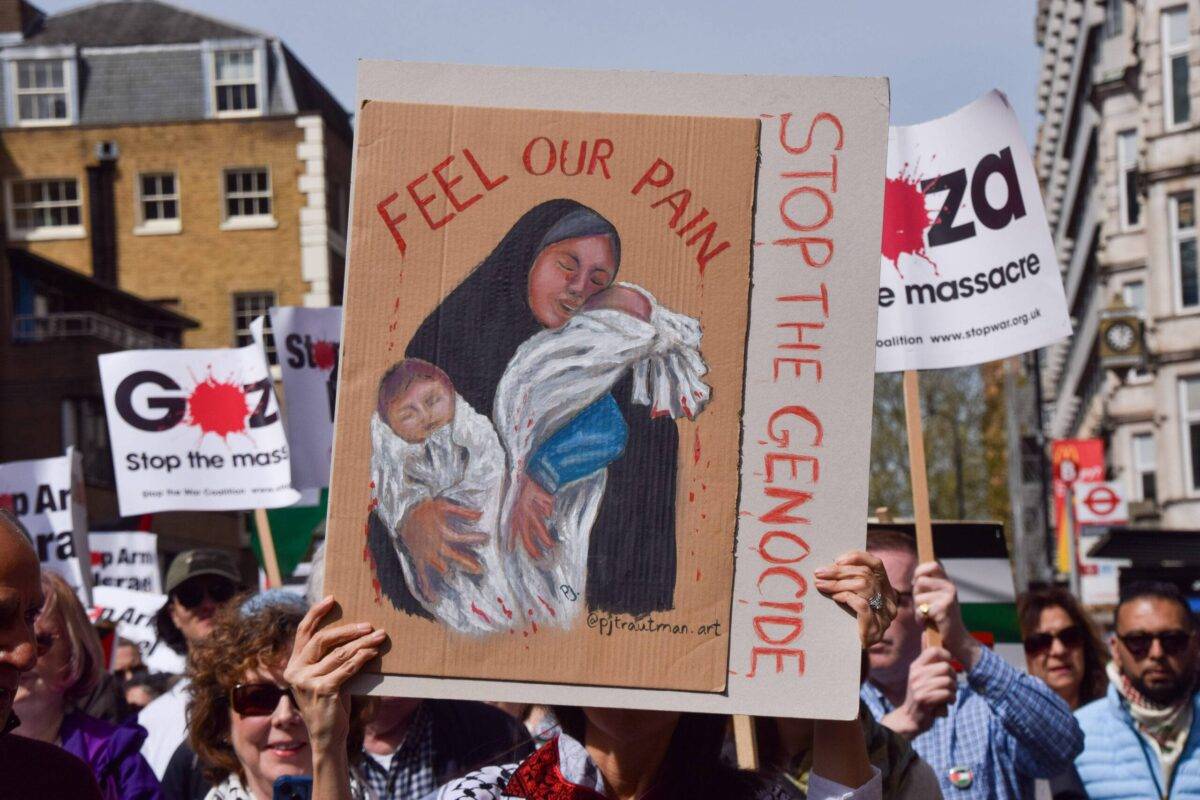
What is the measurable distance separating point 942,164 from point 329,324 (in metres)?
5.17

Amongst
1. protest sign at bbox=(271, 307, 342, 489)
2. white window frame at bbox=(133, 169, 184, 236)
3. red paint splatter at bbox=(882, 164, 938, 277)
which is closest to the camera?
red paint splatter at bbox=(882, 164, 938, 277)

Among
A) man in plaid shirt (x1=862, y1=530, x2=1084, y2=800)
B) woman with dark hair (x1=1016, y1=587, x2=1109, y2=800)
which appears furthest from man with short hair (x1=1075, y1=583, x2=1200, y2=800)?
man in plaid shirt (x1=862, y1=530, x2=1084, y2=800)

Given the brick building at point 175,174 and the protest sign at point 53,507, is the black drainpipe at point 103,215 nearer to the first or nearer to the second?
the brick building at point 175,174

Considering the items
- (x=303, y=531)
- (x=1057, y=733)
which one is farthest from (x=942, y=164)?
(x=303, y=531)

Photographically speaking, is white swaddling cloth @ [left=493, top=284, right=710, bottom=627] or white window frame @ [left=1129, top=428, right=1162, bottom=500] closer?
white swaddling cloth @ [left=493, top=284, right=710, bottom=627]

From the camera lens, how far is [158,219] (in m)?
45.3

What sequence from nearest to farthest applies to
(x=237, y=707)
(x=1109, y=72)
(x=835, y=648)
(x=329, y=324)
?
1. (x=835, y=648)
2. (x=237, y=707)
3. (x=329, y=324)
4. (x=1109, y=72)

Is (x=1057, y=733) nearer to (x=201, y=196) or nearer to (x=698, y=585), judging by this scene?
(x=698, y=585)

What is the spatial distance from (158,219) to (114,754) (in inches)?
1643

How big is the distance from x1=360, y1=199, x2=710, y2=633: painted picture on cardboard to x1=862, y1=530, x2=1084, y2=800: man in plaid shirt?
169cm

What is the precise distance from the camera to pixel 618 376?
10.7ft

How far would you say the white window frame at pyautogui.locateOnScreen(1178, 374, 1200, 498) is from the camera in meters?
35.8

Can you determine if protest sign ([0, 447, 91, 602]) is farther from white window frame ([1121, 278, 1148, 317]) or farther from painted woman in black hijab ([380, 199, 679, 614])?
white window frame ([1121, 278, 1148, 317])

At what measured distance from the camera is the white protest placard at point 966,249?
17.6 ft
